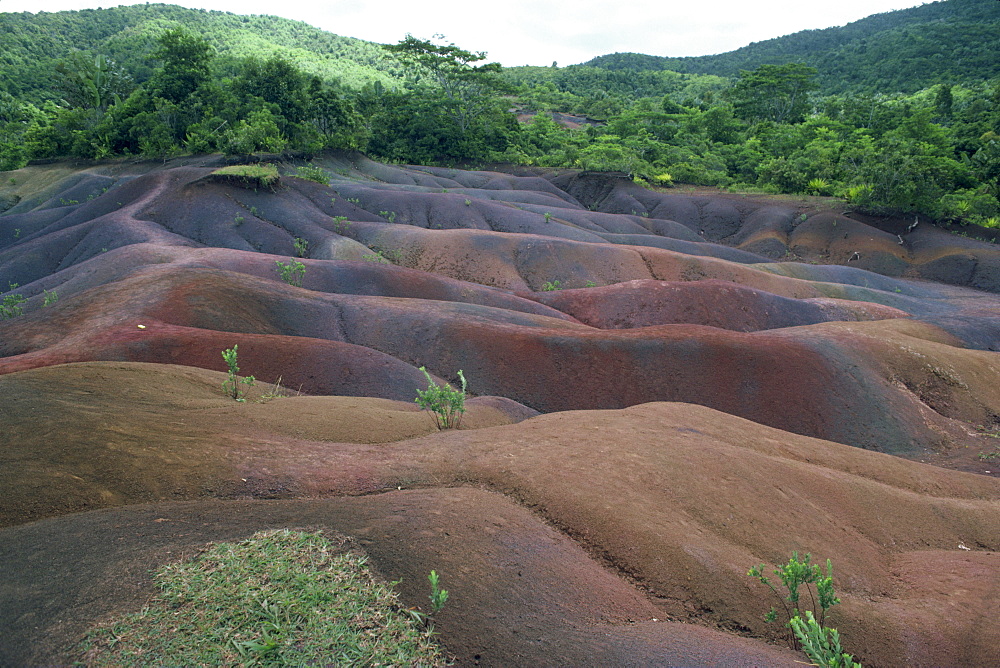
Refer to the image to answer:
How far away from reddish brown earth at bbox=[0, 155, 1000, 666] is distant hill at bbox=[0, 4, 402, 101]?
4972 cm

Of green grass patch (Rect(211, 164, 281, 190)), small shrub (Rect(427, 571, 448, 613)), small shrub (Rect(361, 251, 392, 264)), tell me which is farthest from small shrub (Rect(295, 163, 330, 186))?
small shrub (Rect(427, 571, 448, 613))

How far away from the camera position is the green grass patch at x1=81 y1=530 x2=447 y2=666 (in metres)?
3.15

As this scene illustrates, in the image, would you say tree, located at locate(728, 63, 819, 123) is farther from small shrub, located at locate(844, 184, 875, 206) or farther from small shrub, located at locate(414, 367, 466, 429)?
small shrub, located at locate(414, 367, 466, 429)

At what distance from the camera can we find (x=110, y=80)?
45281mm

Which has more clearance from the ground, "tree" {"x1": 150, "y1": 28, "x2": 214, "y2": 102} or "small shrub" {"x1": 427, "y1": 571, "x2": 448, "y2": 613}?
"tree" {"x1": 150, "y1": 28, "x2": 214, "y2": 102}

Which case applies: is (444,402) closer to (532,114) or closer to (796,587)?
(796,587)

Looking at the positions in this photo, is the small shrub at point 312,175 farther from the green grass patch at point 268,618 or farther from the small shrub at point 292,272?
the green grass patch at point 268,618

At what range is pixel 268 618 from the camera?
134 inches

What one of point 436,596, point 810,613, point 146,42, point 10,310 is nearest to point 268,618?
point 436,596

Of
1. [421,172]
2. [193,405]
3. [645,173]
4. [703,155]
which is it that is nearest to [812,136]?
[703,155]

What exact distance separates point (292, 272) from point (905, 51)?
10908cm

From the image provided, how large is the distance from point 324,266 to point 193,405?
13.3m

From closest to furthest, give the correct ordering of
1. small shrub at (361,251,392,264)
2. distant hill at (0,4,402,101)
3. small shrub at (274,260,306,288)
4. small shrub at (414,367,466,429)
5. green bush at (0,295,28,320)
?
small shrub at (414,367,466,429) < green bush at (0,295,28,320) < small shrub at (274,260,306,288) < small shrub at (361,251,392,264) < distant hill at (0,4,402,101)

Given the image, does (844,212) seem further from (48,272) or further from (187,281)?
(48,272)
